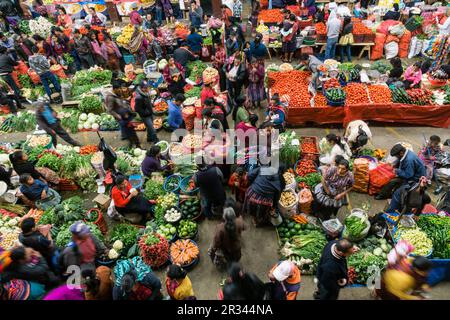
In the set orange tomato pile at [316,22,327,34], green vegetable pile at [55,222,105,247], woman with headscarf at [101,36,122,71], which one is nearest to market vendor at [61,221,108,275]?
green vegetable pile at [55,222,105,247]

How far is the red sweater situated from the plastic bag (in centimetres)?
1000

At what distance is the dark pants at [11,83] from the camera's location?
9.92 meters

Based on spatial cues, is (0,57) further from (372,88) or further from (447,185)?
(447,185)

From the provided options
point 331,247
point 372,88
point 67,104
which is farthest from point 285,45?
point 331,247

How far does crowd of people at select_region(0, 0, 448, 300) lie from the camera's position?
4.20 m

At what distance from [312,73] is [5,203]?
8151 millimetres

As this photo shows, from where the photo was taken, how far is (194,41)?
35.8 feet

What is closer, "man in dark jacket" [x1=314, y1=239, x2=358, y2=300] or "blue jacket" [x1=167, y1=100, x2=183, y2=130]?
"man in dark jacket" [x1=314, y1=239, x2=358, y2=300]

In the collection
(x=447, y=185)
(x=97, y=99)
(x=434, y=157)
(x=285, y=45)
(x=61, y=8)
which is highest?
(x=61, y=8)

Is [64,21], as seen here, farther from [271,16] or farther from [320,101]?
[320,101]

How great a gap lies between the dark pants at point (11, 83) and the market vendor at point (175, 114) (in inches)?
222

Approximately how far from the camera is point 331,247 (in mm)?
4145

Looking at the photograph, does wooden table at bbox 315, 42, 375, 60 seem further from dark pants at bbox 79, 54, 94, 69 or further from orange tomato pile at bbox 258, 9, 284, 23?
dark pants at bbox 79, 54, 94, 69

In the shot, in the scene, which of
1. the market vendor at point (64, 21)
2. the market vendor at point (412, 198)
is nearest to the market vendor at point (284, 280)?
the market vendor at point (412, 198)
